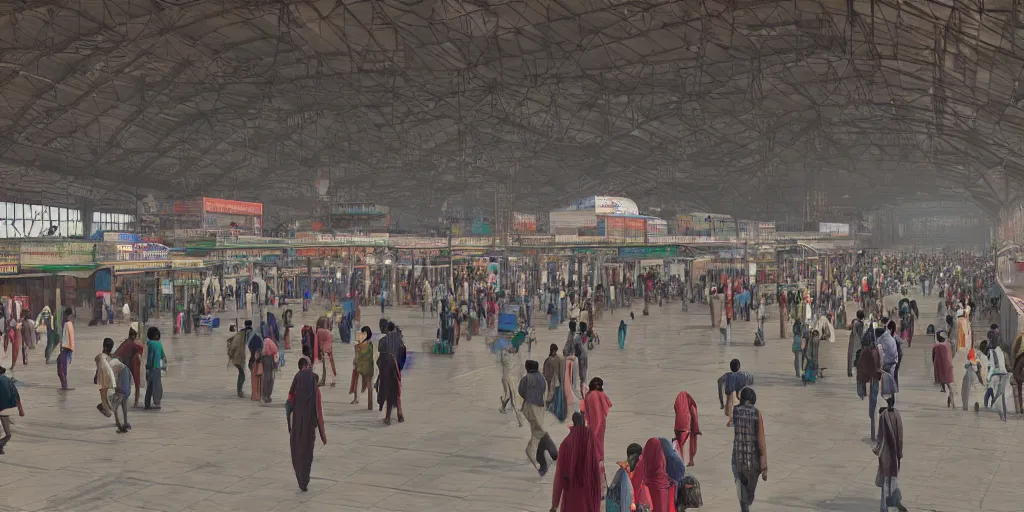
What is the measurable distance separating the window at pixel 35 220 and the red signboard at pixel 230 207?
8.28m

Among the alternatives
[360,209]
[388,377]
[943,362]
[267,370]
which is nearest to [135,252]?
[267,370]

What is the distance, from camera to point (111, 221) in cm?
7712

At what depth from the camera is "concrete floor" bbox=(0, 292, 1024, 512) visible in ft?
33.1

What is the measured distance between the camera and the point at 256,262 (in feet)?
157

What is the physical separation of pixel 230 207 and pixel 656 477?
184ft

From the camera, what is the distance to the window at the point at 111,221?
73887mm

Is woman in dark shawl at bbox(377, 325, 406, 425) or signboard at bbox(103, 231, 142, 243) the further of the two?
signboard at bbox(103, 231, 142, 243)

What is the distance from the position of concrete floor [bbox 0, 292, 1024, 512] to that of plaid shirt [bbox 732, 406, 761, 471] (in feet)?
3.30

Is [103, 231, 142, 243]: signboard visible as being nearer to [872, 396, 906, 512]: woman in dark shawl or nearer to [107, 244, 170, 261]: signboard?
[107, 244, 170, 261]: signboard

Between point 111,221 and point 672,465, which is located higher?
point 111,221

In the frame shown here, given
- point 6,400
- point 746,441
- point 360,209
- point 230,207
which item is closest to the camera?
point 746,441

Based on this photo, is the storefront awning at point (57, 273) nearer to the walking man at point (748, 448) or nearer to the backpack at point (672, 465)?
the walking man at point (748, 448)

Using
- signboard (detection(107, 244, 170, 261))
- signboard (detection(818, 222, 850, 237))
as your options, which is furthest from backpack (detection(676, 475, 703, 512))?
signboard (detection(818, 222, 850, 237))

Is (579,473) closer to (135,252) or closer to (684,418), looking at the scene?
(684,418)
